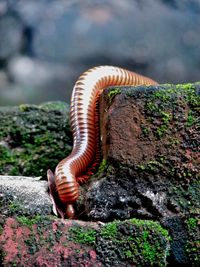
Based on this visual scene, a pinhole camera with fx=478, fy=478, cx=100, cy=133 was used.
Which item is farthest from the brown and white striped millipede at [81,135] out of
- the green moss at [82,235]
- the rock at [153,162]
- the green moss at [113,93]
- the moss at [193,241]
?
the moss at [193,241]

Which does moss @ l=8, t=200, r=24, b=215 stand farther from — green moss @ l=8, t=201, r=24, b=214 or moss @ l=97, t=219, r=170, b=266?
moss @ l=97, t=219, r=170, b=266

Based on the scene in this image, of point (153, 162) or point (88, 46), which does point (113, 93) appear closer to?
point (153, 162)

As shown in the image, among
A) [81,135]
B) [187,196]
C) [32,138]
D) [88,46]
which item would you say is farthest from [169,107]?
[88,46]

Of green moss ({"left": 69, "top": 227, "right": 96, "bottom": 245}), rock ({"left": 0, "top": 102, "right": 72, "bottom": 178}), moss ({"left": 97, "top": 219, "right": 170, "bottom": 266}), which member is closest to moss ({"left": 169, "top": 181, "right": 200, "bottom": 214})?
moss ({"left": 97, "top": 219, "right": 170, "bottom": 266})

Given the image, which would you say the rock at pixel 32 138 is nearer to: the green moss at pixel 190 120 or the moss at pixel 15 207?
the moss at pixel 15 207

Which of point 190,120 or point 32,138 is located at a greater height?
point 190,120

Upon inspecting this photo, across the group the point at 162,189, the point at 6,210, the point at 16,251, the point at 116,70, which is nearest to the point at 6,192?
the point at 6,210

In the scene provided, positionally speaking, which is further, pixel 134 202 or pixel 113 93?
pixel 113 93
